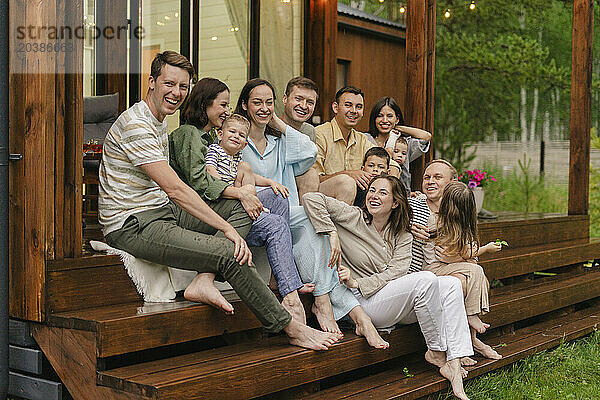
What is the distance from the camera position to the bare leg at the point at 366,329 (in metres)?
3.29

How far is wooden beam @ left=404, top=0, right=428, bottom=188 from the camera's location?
16.2ft

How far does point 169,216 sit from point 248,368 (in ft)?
2.30

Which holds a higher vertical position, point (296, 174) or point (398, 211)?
point (296, 174)

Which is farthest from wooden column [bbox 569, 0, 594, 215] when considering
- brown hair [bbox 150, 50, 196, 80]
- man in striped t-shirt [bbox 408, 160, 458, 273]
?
brown hair [bbox 150, 50, 196, 80]

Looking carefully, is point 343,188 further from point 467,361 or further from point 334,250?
point 467,361

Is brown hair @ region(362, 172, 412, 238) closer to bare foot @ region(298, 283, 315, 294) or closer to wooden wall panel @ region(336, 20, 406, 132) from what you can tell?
bare foot @ region(298, 283, 315, 294)

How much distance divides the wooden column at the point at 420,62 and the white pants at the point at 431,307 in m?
1.78

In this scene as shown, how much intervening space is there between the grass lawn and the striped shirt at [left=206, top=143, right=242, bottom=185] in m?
1.33

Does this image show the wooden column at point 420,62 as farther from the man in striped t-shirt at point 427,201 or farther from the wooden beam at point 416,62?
the man in striped t-shirt at point 427,201

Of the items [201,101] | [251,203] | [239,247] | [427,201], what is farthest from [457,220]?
[201,101]

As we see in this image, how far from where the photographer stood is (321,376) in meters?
3.09

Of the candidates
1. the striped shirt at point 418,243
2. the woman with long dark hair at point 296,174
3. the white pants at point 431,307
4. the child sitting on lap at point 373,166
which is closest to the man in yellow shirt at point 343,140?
the child sitting on lap at point 373,166

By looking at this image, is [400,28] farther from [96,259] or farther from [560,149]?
[96,259]

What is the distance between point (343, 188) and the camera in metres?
3.79
